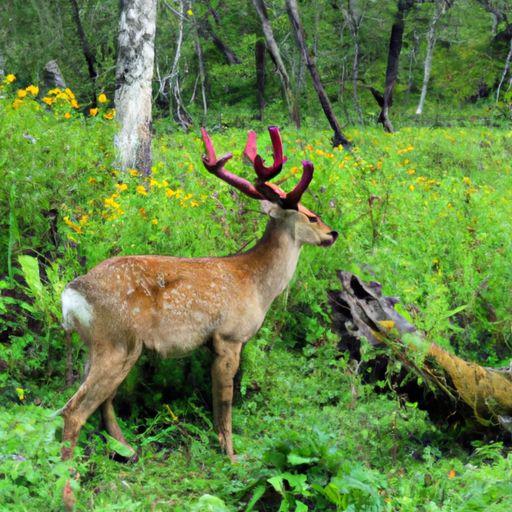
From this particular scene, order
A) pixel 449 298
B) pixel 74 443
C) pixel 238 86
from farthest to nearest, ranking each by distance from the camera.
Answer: pixel 238 86 → pixel 449 298 → pixel 74 443

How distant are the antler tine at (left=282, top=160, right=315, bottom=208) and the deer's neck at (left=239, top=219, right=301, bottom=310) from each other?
0.53ft

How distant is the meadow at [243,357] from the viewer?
4523 mm

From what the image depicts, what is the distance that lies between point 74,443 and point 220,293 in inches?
51.4

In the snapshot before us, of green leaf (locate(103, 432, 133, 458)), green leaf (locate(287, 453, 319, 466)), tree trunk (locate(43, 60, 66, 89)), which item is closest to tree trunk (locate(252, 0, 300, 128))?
tree trunk (locate(43, 60, 66, 89))

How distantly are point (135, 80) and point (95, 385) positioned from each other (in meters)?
5.21

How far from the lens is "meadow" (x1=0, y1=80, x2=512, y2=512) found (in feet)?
14.8

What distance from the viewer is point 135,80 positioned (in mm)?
9586

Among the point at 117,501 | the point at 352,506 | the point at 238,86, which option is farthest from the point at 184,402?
the point at 238,86

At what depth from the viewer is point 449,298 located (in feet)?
25.9

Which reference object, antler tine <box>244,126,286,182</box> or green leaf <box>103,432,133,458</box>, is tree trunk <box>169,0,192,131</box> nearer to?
antler tine <box>244,126,286,182</box>

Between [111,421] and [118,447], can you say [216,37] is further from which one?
[118,447]

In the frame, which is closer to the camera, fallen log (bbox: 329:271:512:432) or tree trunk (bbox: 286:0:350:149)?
fallen log (bbox: 329:271:512:432)

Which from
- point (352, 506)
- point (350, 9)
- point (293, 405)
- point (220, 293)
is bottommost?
point (293, 405)

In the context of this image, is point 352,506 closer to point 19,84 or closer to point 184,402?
point 184,402
